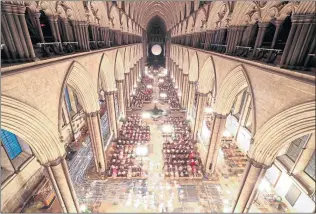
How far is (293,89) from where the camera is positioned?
15.3 ft

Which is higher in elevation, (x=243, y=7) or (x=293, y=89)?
(x=243, y=7)

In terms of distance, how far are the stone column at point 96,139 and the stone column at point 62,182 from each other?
3259 millimetres

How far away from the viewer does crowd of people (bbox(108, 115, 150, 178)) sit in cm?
1101

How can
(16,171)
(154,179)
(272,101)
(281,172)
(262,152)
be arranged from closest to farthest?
(272,101)
(262,152)
(16,171)
(281,172)
(154,179)

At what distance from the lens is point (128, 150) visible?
13.1m

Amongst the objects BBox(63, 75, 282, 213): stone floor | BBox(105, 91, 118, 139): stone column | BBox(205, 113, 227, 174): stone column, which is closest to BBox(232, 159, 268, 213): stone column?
BBox(63, 75, 282, 213): stone floor

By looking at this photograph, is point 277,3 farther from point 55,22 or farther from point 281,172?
point 281,172

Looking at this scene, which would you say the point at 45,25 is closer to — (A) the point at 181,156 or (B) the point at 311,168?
(A) the point at 181,156

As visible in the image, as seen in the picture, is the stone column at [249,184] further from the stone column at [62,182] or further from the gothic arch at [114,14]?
the gothic arch at [114,14]

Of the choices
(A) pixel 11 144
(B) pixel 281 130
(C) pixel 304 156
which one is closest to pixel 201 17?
(B) pixel 281 130

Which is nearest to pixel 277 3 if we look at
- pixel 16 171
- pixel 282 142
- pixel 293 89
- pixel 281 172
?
pixel 293 89

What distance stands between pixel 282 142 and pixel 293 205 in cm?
609

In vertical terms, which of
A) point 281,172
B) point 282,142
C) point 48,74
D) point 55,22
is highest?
point 55,22

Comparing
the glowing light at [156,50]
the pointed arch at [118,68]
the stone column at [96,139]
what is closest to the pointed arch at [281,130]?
the stone column at [96,139]
